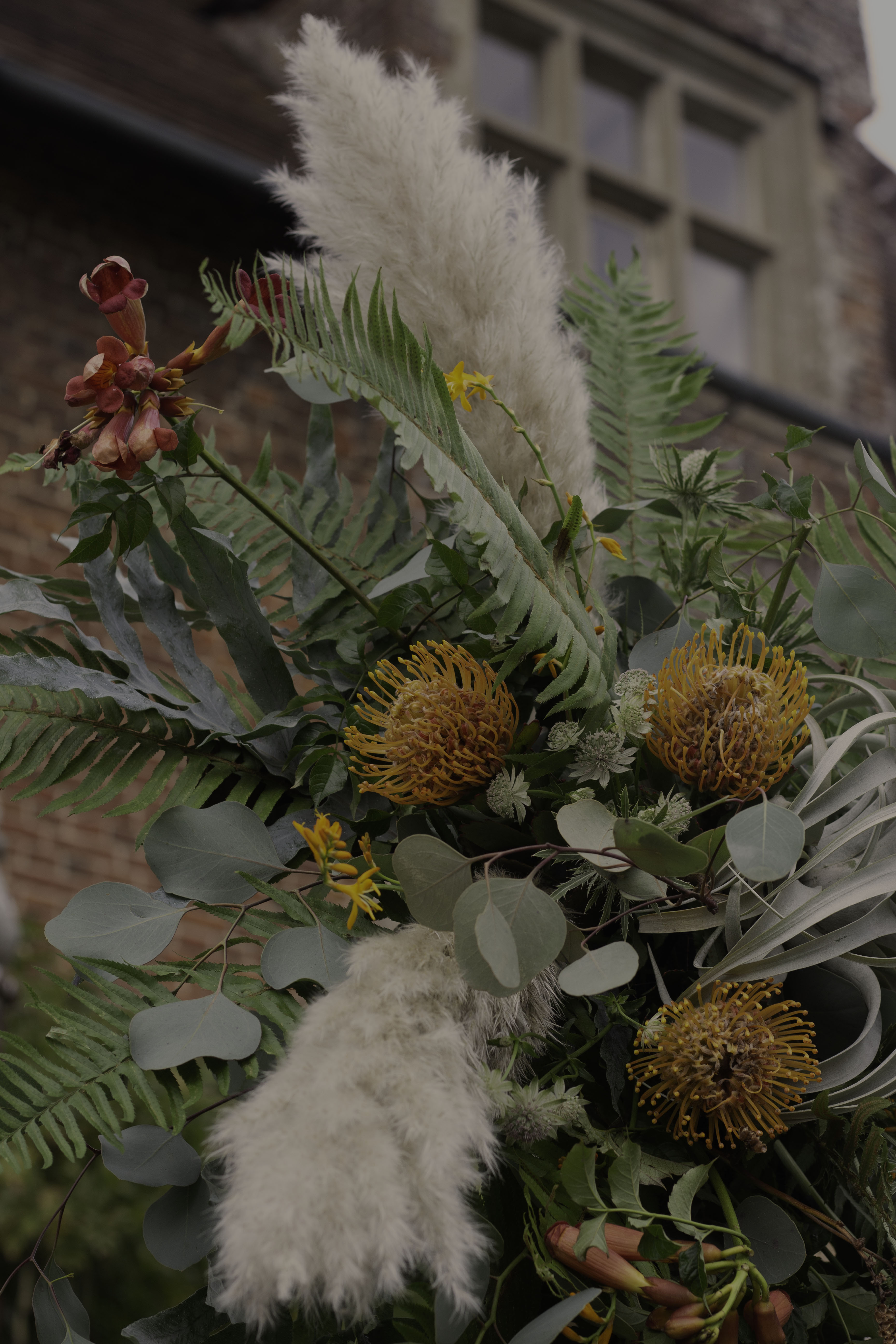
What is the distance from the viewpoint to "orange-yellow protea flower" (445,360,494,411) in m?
0.52

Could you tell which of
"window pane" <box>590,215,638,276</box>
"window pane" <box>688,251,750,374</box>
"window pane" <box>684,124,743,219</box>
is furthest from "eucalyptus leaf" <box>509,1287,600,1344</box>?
"window pane" <box>684,124,743,219</box>

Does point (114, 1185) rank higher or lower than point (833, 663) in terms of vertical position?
lower

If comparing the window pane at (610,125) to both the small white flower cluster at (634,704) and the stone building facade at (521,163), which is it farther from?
the small white flower cluster at (634,704)

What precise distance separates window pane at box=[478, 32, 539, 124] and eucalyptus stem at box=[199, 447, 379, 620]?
142 inches

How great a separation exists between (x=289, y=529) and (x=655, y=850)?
0.72ft

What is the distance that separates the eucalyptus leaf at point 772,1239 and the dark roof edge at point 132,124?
2.66 m

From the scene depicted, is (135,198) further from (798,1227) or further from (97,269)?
(798,1227)

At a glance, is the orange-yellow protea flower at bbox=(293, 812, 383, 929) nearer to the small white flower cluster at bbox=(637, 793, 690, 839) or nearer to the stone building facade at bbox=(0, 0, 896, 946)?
the small white flower cluster at bbox=(637, 793, 690, 839)

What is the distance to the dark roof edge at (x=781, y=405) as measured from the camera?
345 cm

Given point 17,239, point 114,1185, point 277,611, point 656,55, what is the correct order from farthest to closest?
point 656,55, point 17,239, point 114,1185, point 277,611

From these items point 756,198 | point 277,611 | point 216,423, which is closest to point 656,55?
point 756,198

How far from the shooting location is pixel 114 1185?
7.06 feet

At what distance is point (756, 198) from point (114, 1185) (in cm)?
382

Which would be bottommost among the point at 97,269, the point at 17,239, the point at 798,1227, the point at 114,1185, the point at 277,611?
the point at 114,1185
